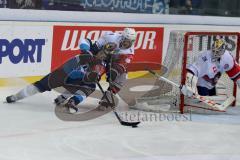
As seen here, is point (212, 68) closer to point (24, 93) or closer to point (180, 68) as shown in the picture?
point (180, 68)

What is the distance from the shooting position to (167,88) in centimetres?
568

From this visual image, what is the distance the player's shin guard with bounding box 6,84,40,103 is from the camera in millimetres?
5332

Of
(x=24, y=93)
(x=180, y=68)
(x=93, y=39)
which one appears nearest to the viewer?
(x=24, y=93)

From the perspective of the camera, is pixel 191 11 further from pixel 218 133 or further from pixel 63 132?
pixel 63 132

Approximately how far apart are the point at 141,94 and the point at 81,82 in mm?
1102

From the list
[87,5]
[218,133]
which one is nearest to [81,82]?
[218,133]

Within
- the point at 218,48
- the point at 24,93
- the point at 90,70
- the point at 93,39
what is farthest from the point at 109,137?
the point at 93,39

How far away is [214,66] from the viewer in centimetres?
575

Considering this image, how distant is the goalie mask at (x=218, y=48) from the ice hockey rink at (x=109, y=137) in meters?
0.60

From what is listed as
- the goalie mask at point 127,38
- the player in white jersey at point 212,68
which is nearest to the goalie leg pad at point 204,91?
the player in white jersey at point 212,68

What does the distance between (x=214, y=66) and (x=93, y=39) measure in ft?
5.85

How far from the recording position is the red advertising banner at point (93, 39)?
6.67 meters

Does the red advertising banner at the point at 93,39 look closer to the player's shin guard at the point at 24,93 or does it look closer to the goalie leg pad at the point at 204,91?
the player's shin guard at the point at 24,93

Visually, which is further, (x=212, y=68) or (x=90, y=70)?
(x=212, y=68)
